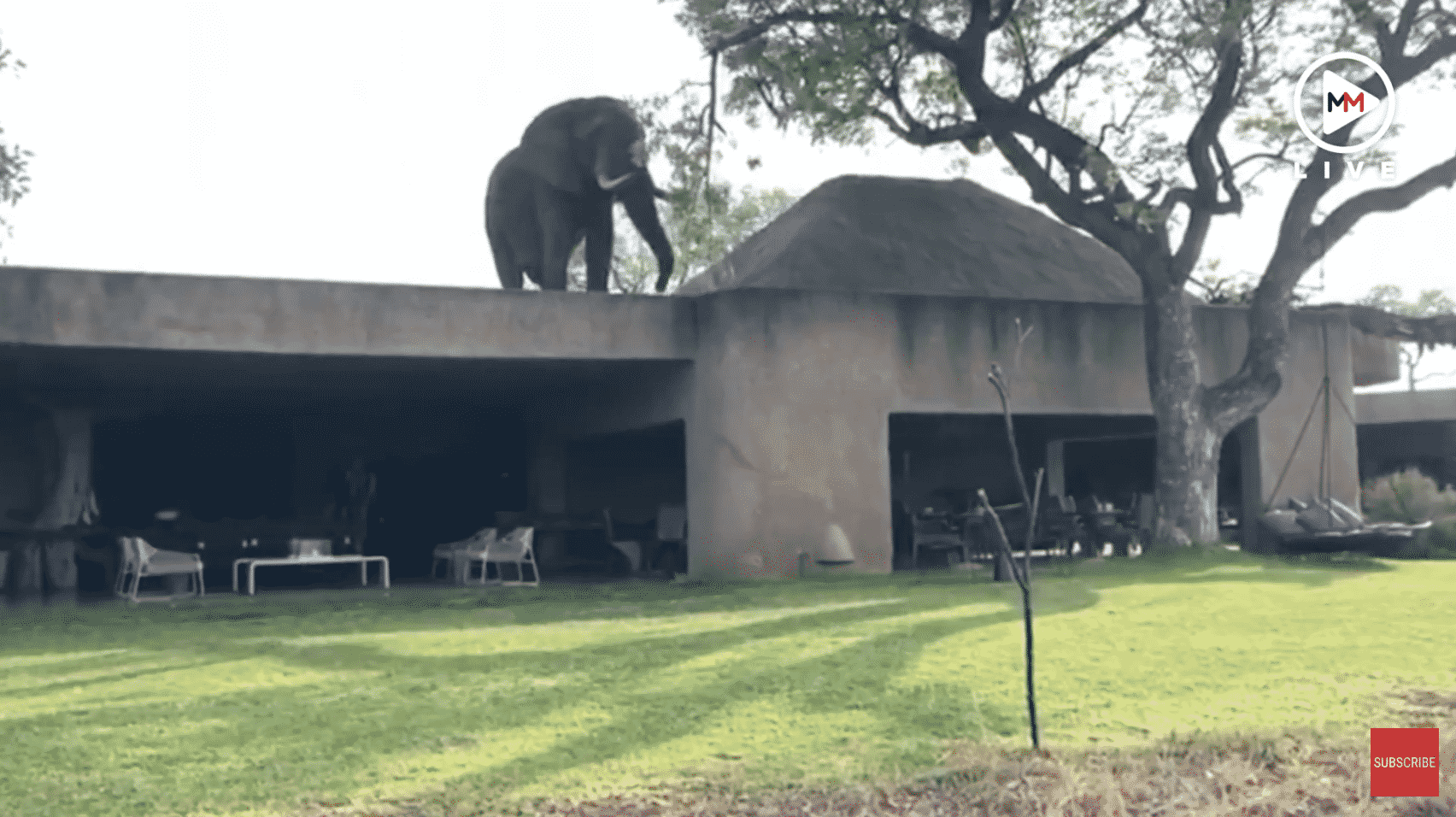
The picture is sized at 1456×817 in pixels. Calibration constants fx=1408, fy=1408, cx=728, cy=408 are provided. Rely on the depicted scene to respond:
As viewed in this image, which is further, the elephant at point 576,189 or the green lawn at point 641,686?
the elephant at point 576,189

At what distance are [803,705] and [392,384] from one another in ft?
33.9

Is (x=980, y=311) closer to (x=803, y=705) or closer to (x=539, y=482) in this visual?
(x=539, y=482)

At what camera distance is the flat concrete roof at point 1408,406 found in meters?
24.2

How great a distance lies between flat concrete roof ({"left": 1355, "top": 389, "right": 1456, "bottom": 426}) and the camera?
24188 mm

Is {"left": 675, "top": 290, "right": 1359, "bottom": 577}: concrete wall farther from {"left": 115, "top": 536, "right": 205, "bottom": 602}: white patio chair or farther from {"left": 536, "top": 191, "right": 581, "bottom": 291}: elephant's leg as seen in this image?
{"left": 115, "top": 536, "right": 205, "bottom": 602}: white patio chair

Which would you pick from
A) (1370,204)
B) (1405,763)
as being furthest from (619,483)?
(1405,763)

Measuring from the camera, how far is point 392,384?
15672 millimetres

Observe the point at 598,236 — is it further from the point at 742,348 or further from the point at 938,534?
the point at 938,534

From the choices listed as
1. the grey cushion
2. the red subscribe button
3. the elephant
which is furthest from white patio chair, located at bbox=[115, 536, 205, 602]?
the red subscribe button

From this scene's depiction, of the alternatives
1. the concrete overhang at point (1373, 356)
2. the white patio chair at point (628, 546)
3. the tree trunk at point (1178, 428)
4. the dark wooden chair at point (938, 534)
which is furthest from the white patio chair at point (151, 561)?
the concrete overhang at point (1373, 356)

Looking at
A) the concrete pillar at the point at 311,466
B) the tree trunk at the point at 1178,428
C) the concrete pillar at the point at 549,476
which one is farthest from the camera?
the concrete pillar at the point at 311,466

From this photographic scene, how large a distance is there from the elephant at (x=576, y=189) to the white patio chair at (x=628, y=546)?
255cm

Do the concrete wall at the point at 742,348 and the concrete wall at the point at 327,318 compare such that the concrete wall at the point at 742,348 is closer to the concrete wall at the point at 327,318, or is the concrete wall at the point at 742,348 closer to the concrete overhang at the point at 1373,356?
the concrete wall at the point at 327,318

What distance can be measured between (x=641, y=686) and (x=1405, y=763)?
10.7 feet
